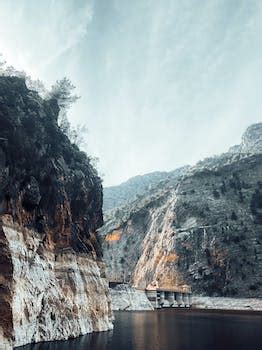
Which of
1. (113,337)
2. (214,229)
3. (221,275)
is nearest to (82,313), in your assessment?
(113,337)

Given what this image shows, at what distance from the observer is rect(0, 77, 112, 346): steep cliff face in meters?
35.8

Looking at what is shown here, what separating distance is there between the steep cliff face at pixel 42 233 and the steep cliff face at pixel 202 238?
88.4 m

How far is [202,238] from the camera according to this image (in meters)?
152


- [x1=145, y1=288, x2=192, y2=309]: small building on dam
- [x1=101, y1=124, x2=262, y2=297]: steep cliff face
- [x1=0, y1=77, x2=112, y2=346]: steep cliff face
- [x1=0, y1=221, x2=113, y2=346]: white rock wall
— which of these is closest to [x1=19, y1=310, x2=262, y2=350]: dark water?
[x1=0, y1=221, x2=113, y2=346]: white rock wall

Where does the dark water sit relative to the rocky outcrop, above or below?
below

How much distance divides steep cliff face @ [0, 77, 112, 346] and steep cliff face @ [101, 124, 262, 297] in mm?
88396

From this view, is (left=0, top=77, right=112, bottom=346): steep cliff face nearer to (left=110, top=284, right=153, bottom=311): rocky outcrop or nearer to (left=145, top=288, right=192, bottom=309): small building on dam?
(left=110, top=284, right=153, bottom=311): rocky outcrop

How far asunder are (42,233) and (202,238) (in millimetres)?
114023

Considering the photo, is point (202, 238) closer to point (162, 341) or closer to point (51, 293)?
point (162, 341)

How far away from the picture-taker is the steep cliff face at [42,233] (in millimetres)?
35844

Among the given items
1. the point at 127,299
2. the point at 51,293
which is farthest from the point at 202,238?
the point at 51,293

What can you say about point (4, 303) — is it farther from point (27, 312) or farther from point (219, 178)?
point (219, 178)

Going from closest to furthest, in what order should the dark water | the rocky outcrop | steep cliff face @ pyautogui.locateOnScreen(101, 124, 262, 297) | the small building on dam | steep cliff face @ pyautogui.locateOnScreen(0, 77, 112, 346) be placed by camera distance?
steep cliff face @ pyautogui.locateOnScreen(0, 77, 112, 346) < the dark water < the rocky outcrop < the small building on dam < steep cliff face @ pyautogui.locateOnScreen(101, 124, 262, 297)

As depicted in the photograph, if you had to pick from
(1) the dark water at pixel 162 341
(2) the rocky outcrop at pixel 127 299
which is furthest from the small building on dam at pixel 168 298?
(1) the dark water at pixel 162 341
